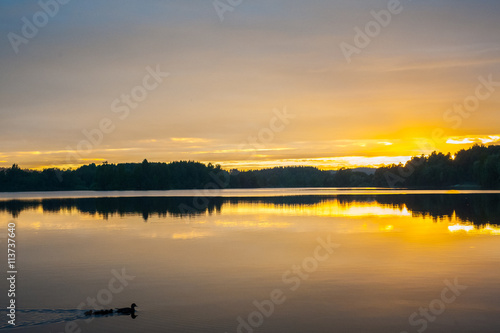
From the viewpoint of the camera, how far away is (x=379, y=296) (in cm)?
1788

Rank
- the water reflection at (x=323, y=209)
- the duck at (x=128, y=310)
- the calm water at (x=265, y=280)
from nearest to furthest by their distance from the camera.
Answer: the calm water at (x=265, y=280), the duck at (x=128, y=310), the water reflection at (x=323, y=209)

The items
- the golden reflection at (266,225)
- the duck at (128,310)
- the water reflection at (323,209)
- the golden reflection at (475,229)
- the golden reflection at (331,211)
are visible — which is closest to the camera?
the duck at (128,310)

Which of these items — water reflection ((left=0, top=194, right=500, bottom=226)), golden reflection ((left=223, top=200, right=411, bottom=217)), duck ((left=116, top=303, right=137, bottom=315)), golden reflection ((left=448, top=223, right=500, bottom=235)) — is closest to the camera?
duck ((left=116, top=303, right=137, bottom=315))

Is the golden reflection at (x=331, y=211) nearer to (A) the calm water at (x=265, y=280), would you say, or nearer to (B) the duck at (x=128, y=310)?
(A) the calm water at (x=265, y=280)

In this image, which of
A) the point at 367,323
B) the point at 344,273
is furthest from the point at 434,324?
the point at 344,273

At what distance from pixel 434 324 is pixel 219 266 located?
1111cm

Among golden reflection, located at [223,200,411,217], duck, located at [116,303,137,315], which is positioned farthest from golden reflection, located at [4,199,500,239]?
duck, located at [116,303,137,315]

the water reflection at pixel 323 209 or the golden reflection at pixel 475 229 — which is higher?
the water reflection at pixel 323 209

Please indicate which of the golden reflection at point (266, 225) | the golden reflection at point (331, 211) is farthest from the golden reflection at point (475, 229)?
the golden reflection at point (331, 211)

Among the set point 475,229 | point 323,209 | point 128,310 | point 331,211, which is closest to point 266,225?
point 475,229

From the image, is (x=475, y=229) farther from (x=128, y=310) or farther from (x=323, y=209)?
(x=128, y=310)

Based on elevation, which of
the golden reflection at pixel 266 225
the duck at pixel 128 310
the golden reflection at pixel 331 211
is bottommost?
the duck at pixel 128 310

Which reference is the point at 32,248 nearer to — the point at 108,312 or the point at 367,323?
the point at 108,312

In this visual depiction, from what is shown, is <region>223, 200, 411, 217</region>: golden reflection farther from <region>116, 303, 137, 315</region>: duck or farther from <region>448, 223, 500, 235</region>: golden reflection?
<region>116, 303, 137, 315</region>: duck
